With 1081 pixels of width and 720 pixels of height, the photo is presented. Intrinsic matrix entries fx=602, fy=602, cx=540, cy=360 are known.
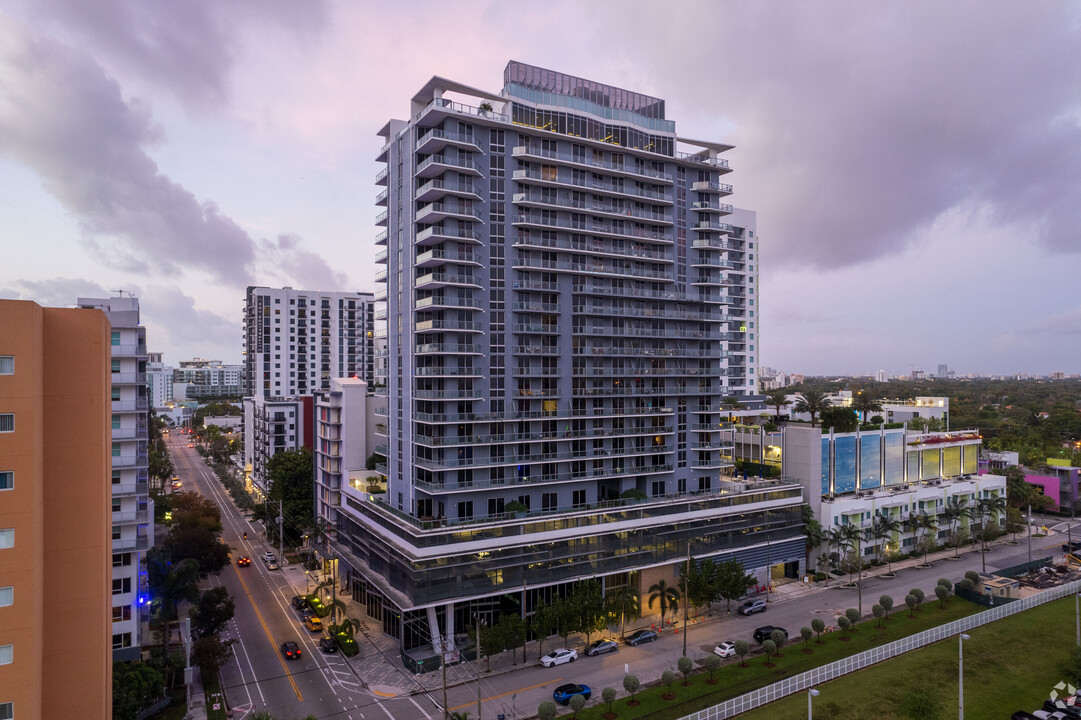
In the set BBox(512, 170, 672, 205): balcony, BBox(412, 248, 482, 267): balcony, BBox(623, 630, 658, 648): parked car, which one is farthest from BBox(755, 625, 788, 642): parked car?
BBox(512, 170, 672, 205): balcony

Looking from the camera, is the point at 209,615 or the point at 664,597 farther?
the point at 664,597

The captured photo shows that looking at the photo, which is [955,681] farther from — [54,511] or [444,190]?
[54,511]

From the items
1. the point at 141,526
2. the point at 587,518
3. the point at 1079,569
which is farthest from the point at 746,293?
the point at 141,526

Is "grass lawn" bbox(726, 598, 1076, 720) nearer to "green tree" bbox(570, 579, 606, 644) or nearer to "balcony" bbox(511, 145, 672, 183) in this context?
"green tree" bbox(570, 579, 606, 644)

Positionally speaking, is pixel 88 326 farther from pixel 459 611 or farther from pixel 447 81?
pixel 447 81

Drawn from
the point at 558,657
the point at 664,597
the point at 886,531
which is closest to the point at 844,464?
the point at 886,531
